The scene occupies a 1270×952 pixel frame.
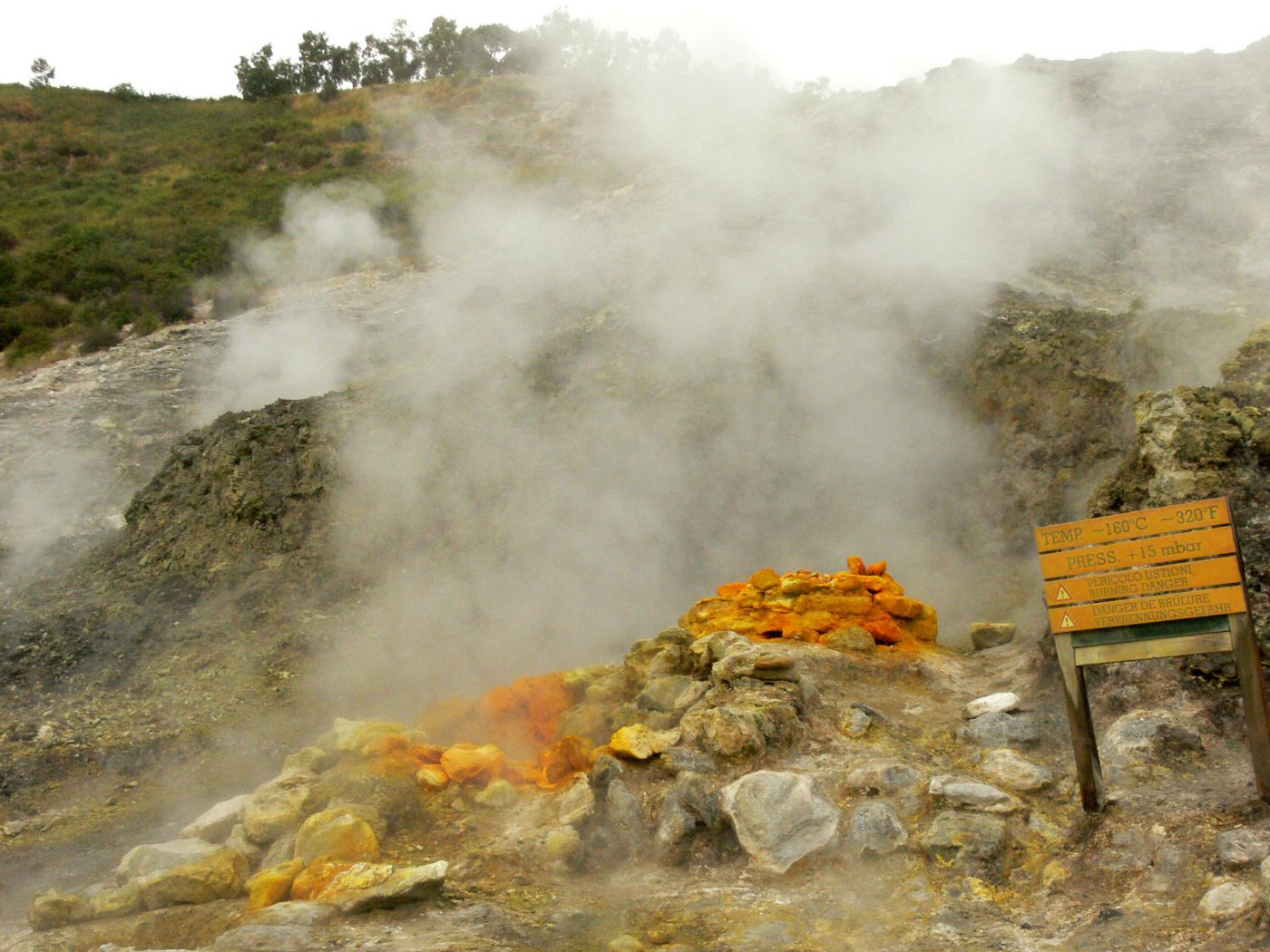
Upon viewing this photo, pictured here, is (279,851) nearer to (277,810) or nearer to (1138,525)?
(277,810)

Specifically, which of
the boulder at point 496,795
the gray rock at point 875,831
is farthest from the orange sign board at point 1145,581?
the boulder at point 496,795

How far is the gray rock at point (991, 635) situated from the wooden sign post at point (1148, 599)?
294 centimetres

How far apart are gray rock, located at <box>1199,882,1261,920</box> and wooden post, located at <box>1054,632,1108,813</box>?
654 mm

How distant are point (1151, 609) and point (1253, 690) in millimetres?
410

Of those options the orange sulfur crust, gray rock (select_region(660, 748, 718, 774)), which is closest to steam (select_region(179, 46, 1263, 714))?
the orange sulfur crust

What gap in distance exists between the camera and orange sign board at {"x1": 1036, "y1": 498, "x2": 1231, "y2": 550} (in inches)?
140

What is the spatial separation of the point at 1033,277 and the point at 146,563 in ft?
29.8

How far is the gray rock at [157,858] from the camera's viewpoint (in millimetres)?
4672

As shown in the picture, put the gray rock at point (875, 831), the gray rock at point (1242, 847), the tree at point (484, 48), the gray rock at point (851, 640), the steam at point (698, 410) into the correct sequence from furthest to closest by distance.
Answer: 1. the tree at point (484, 48)
2. the steam at point (698, 410)
3. the gray rock at point (851, 640)
4. the gray rock at point (875, 831)
5. the gray rock at point (1242, 847)

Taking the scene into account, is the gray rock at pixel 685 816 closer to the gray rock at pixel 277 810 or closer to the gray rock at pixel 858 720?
the gray rock at pixel 858 720

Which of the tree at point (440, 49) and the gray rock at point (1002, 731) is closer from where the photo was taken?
the gray rock at point (1002, 731)

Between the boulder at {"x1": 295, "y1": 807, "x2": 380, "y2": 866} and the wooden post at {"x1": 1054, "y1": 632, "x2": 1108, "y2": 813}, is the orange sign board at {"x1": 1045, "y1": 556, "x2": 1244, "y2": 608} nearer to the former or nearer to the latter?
the wooden post at {"x1": 1054, "y1": 632, "x2": 1108, "y2": 813}

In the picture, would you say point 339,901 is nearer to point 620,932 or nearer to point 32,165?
point 620,932

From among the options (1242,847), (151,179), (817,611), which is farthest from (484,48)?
(1242,847)
